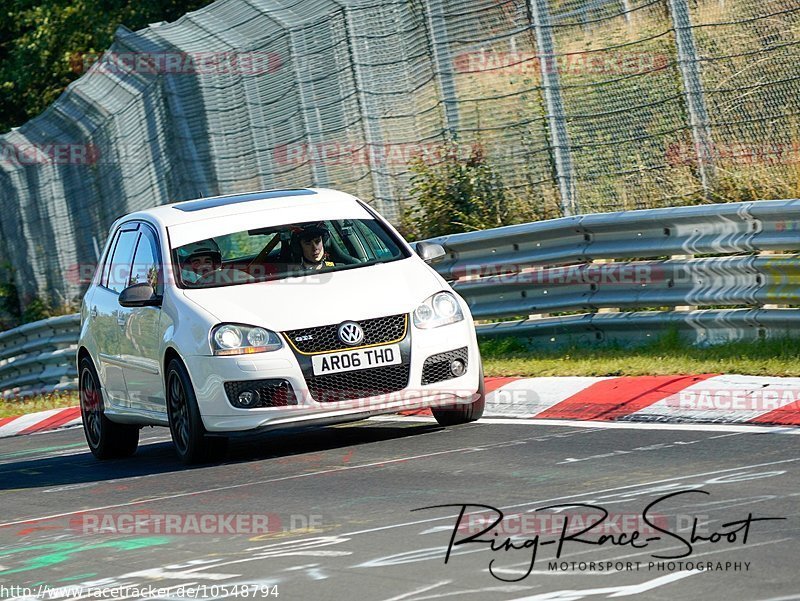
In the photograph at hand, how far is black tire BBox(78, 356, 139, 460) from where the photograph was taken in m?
11.7

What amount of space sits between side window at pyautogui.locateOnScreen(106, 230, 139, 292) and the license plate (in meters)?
2.38

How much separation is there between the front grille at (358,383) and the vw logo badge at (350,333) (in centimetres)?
18

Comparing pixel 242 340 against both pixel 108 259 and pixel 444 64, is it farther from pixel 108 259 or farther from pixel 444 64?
pixel 444 64

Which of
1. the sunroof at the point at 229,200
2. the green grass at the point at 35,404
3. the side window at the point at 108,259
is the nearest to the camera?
the sunroof at the point at 229,200

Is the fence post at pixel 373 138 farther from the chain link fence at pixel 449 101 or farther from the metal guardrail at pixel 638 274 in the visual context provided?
the metal guardrail at pixel 638 274

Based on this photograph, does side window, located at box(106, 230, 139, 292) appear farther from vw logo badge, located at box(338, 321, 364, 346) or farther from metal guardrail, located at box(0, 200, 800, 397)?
metal guardrail, located at box(0, 200, 800, 397)

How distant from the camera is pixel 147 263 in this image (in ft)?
36.4

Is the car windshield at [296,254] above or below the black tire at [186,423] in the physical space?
above

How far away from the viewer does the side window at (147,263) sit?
35.4ft

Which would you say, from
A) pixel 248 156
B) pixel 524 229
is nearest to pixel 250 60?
pixel 248 156

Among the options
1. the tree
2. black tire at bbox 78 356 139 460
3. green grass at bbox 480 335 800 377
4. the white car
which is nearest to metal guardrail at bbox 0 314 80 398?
the tree

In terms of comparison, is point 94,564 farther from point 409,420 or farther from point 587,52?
point 587,52

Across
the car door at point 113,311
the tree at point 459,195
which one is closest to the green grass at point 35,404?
→ the tree at point 459,195

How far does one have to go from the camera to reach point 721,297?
460 inches
